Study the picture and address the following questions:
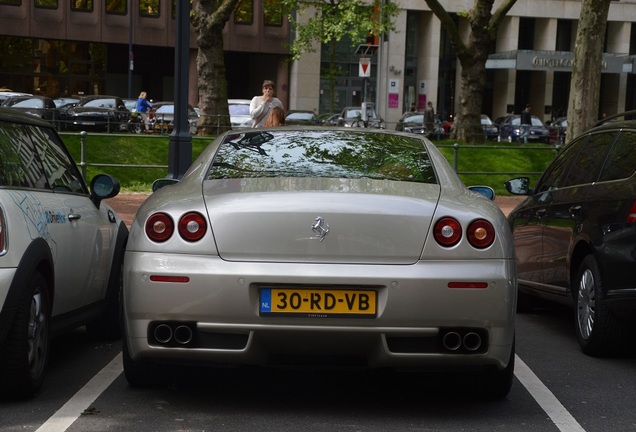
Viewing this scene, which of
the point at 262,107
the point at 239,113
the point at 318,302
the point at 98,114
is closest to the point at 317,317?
the point at 318,302

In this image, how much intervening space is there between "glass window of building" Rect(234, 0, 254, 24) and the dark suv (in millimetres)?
54851

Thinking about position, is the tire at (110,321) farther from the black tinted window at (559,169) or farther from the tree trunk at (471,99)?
the tree trunk at (471,99)

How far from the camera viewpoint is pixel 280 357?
17.3 ft

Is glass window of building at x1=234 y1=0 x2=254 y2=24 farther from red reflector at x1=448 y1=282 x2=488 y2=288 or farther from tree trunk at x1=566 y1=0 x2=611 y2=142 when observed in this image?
red reflector at x1=448 y1=282 x2=488 y2=288

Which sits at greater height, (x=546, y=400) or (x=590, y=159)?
(x=590, y=159)

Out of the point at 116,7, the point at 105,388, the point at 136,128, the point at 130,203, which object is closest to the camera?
the point at 105,388

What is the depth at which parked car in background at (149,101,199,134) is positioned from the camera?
1171 inches

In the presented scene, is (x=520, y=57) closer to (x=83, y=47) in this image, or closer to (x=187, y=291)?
(x=83, y=47)

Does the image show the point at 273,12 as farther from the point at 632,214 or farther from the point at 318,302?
the point at 318,302

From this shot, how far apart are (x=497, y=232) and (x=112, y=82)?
6253cm

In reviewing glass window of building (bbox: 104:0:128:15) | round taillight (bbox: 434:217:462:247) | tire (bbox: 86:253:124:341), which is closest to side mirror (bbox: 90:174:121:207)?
tire (bbox: 86:253:124:341)

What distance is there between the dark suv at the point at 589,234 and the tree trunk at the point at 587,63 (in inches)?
447

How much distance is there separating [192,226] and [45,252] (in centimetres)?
88

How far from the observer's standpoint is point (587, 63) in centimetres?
2036
